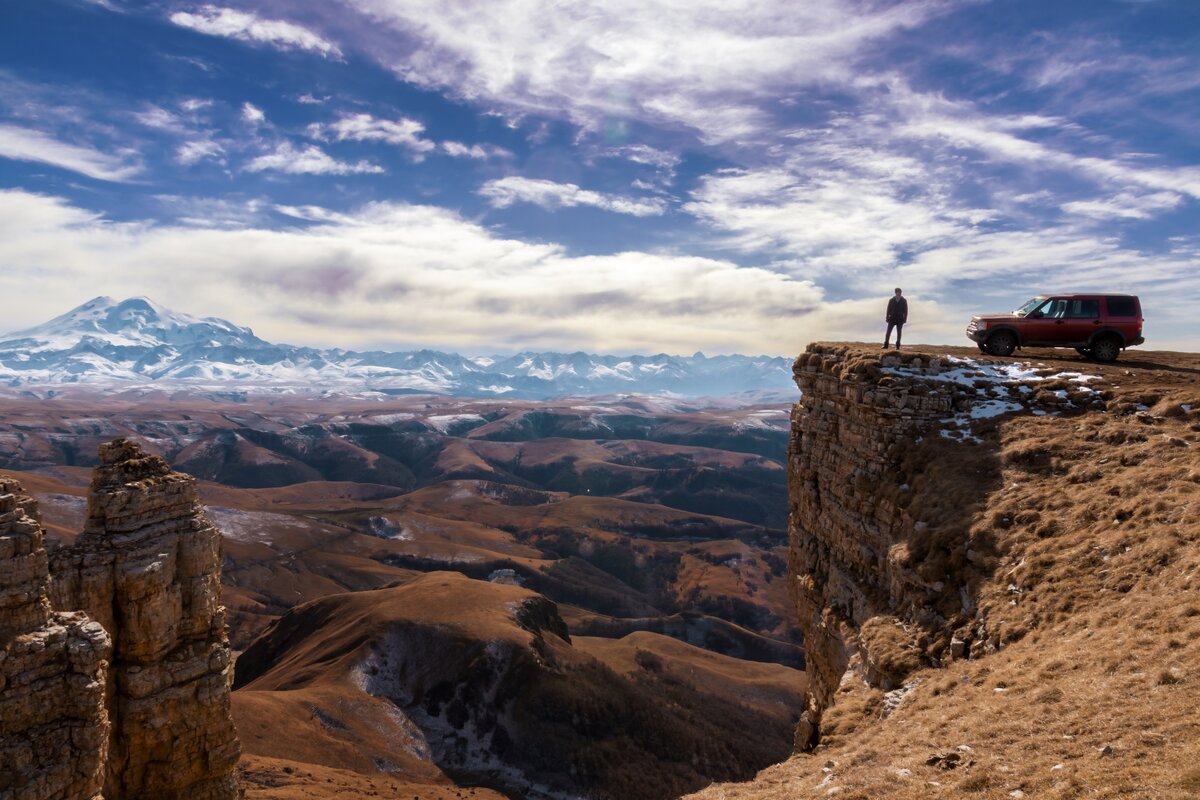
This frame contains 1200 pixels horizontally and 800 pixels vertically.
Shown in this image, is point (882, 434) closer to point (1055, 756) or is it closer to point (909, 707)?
point (909, 707)

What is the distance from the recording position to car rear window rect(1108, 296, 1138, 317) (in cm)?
2881

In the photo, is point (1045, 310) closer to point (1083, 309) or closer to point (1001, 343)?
point (1083, 309)

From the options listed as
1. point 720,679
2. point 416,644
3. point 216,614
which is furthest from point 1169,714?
point 720,679

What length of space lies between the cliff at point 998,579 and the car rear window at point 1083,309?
2219 mm

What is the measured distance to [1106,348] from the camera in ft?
96.3

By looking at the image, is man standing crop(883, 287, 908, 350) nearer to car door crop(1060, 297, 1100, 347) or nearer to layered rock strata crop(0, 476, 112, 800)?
car door crop(1060, 297, 1100, 347)

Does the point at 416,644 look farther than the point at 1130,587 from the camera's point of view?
Yes

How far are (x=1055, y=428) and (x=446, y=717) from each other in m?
74.7

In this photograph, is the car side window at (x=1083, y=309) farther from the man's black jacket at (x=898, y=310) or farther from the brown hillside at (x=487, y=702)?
the brown hillside at (x=487, y=702)

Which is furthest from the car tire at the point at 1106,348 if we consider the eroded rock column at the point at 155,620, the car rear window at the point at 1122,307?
the eroded rock column at the point at 155,620

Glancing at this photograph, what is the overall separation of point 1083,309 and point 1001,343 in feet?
12.2

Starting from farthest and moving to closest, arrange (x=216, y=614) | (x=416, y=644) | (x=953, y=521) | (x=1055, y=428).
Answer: (x=416, y=644), (x=216, y=614), (x=1055, y=428), (x=953, y=521)

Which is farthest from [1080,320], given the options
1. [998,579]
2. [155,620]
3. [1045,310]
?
[155,620]

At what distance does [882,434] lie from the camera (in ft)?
78.9
